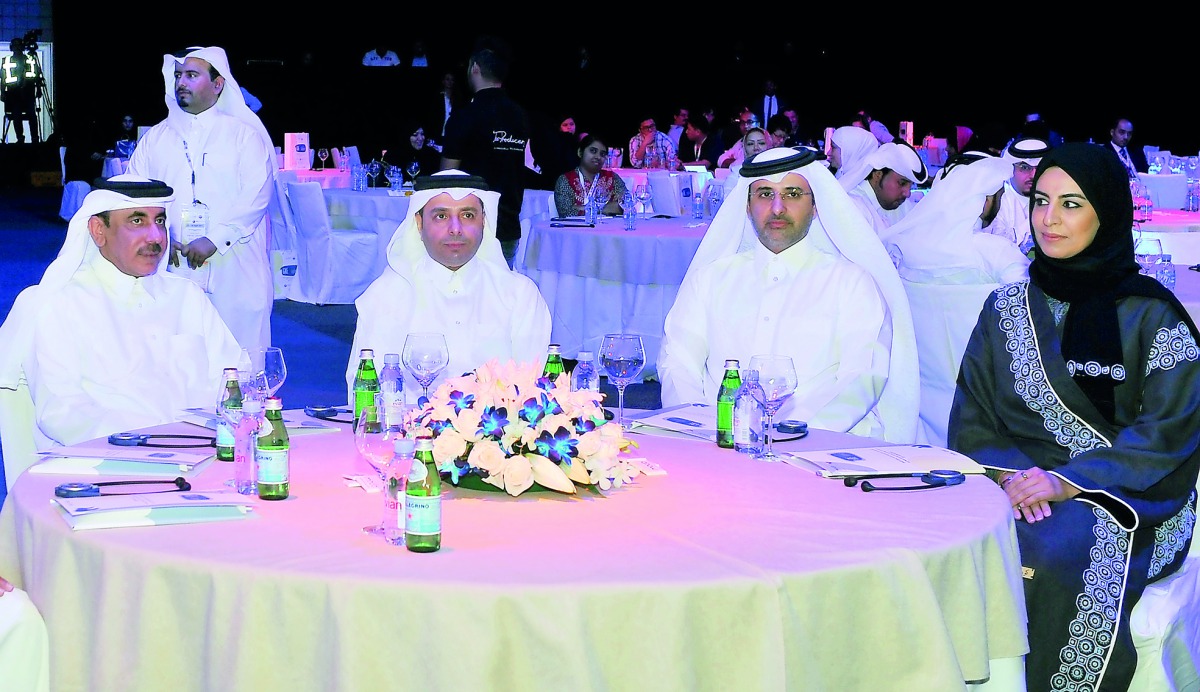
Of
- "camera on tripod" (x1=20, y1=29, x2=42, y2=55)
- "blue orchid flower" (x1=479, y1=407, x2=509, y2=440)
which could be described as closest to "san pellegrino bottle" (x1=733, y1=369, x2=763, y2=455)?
"blue orchid flower" (x1=479, y1=407, x2=509, y2=440)

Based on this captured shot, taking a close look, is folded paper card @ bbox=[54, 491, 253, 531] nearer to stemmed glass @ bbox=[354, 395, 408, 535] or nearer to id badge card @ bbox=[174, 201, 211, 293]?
stemmed glass @ bbox=[354, 395, 408, 535]

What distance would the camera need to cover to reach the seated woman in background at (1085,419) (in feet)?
10.6

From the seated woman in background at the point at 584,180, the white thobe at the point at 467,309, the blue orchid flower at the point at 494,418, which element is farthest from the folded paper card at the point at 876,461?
the seated woman in background at the point at 584,180

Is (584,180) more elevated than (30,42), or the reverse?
(30,42)

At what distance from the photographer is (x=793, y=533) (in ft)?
8.23

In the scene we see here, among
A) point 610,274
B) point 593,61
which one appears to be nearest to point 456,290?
point 610,274

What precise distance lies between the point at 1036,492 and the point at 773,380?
2.17 feet

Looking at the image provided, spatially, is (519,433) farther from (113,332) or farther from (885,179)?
(885,179)

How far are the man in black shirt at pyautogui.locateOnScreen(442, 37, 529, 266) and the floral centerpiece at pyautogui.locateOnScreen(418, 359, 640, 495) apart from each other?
580 cm

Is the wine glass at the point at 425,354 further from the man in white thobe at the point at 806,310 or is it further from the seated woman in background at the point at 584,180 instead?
the seated woman in background at the point at 584,180

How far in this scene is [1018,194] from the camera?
7.75 m

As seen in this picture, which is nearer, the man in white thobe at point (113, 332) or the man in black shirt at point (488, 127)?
the man in white thobe at point (113, 332)

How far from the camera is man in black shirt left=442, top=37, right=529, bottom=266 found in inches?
331

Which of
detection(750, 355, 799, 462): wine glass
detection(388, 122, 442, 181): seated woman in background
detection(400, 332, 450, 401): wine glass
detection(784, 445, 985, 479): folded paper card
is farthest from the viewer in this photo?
detection(388, 122, 442, 181): seated woman in background
